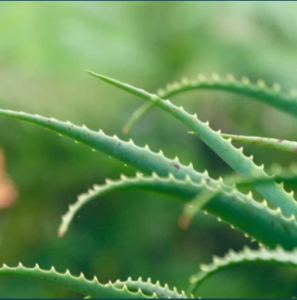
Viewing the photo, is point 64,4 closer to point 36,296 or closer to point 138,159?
point 36,296

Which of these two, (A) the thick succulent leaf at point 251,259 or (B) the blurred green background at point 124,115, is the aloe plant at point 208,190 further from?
(B) the blurred green background at point 124,115

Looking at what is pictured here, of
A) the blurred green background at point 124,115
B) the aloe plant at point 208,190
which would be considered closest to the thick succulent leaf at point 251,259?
the aloe plant at point 208,190

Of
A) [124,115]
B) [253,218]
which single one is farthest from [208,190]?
[124,115]

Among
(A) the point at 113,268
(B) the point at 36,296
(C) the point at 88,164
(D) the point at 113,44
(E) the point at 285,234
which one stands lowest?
(E) the point at 285,234

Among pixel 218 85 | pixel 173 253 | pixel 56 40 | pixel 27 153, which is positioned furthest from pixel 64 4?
pixel 218 85

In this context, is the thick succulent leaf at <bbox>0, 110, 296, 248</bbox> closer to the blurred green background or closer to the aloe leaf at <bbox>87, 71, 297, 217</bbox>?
the aloe leaf at <bbox>87, 71, 297, 217</bbox>

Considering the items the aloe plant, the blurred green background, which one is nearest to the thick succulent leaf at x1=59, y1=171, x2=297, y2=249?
the aloe plant
